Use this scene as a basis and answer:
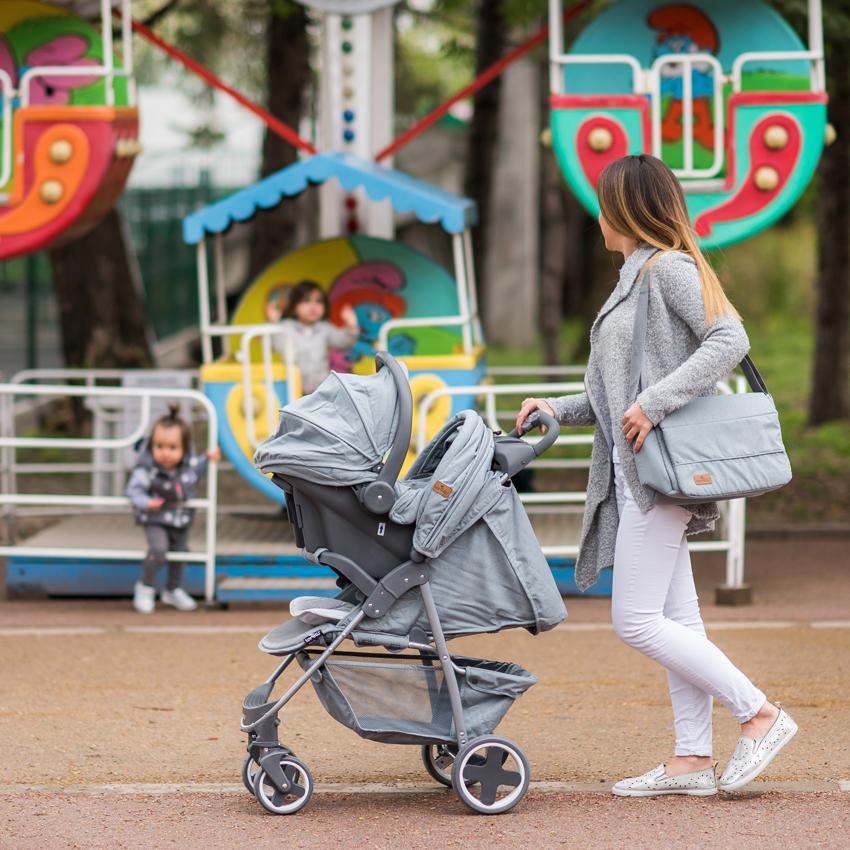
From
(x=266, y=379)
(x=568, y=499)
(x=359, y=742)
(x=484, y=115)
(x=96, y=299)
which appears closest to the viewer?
(x=359, y=742)

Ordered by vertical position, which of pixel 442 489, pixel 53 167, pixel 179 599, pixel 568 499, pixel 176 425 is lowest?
pixel 179 599

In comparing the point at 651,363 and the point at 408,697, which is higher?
the point at 651,363

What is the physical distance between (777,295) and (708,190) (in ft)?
63.0

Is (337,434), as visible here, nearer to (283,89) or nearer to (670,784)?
(670,784)

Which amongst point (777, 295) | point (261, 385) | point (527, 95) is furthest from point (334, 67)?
point (777, 295)

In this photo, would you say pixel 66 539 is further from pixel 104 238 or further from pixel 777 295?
pixel 777 295

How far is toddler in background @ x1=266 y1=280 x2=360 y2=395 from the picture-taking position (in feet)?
28.1

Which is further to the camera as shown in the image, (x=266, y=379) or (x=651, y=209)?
(x=266, y=379)

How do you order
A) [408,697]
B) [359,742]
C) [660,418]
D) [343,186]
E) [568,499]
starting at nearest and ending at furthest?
[660,418]
[408,697]
[359,742]
[568,499]
[343,186]

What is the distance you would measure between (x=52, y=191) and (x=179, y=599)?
232 cm

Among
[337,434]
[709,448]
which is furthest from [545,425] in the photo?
[337,434]

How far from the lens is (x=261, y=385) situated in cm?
820

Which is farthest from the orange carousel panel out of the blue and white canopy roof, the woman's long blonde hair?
the woman's long blonde hair

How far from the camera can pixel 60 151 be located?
8312 mm
